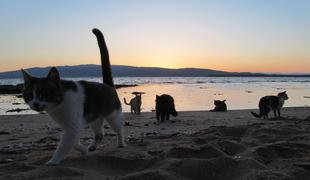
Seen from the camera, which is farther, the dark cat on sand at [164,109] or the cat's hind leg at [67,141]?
the dark cat on sand at [164,109]

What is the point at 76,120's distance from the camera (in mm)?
4609

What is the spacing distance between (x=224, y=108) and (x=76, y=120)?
44.0ft

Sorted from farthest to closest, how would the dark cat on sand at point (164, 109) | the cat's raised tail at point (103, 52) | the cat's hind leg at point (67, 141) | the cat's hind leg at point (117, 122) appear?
1. the dark cat on sand at point (164, 109)
2. the cat's raised tail at point (103, 52)
3. the cat's hind leg at point (117, 122)
4. the cat's hind leg at point (67, 141)

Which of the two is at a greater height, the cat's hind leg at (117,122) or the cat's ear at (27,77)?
the cat's ear at (27,77)

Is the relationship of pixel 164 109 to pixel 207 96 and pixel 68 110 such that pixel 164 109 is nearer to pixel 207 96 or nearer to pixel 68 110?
pixel 68 110

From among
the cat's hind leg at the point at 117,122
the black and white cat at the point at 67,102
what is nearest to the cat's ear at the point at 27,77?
the black and white cat at the point at 67,102

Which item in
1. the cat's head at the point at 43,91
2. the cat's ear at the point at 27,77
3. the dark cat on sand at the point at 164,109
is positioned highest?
the cat's ear at the point at 27,77

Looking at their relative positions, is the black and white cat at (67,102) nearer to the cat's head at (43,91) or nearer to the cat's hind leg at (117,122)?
the cat's head at (43,91)

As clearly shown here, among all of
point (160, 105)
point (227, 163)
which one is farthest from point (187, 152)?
point (160, 105)

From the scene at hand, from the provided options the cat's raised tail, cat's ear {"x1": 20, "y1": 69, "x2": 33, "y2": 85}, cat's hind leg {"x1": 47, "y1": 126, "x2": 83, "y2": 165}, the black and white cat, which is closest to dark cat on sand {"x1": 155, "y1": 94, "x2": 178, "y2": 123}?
the cat's raised tail

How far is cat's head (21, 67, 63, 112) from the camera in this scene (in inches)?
169

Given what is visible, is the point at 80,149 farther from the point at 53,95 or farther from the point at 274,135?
the point at 274,135

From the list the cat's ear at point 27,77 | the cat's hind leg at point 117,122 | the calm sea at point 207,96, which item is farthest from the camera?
the calm sea at point 207,96

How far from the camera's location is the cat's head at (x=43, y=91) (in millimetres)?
4289
